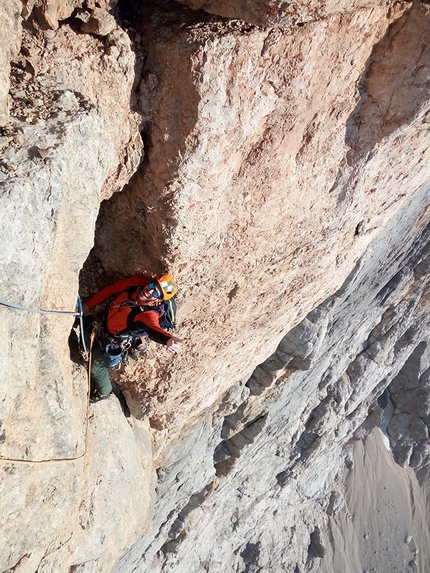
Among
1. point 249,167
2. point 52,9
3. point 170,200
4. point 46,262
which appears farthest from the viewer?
point 249,167

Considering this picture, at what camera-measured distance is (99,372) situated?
5793 mm

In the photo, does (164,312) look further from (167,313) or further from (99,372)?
(99,372)

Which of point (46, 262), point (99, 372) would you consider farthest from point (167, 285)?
point (46, 262)

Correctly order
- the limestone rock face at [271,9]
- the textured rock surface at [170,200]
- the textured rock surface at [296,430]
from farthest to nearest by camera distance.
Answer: the textured rock surface at [296,430]
the limestone rock face at [271,9]
the textured rock surface at [170,200]

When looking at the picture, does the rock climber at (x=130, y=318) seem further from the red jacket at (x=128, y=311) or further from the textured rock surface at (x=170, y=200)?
the textured rock surface at (x=170, y=200)

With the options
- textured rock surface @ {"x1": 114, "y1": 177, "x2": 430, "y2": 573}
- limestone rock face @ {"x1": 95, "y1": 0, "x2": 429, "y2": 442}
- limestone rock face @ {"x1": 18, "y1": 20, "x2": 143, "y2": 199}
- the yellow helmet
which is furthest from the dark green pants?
textured rock surface @ {"x1": 114, "y1": 177, "x2": 430, "y2": 573}

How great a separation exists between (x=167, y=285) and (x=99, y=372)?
5.01 feet

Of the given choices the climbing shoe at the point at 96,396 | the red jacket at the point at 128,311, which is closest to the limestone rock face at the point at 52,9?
the red jacket at the point at 128,311

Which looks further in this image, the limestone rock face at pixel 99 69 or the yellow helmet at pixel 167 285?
the yellow helmet at pixel 167 285

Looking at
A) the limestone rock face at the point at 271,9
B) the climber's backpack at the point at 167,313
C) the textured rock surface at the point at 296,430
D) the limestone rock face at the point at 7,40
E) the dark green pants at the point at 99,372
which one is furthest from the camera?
the textured rock surface at the point at 296,430

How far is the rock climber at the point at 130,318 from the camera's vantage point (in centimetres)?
516

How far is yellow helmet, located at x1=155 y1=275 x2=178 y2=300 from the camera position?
5.16 meters

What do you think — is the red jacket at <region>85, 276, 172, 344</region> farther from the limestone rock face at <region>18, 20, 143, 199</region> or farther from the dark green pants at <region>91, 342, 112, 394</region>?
the limestone rock face at <region>18, 20, 143, 199</region>

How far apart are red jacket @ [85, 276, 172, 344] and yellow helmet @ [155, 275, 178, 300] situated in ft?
0.56
